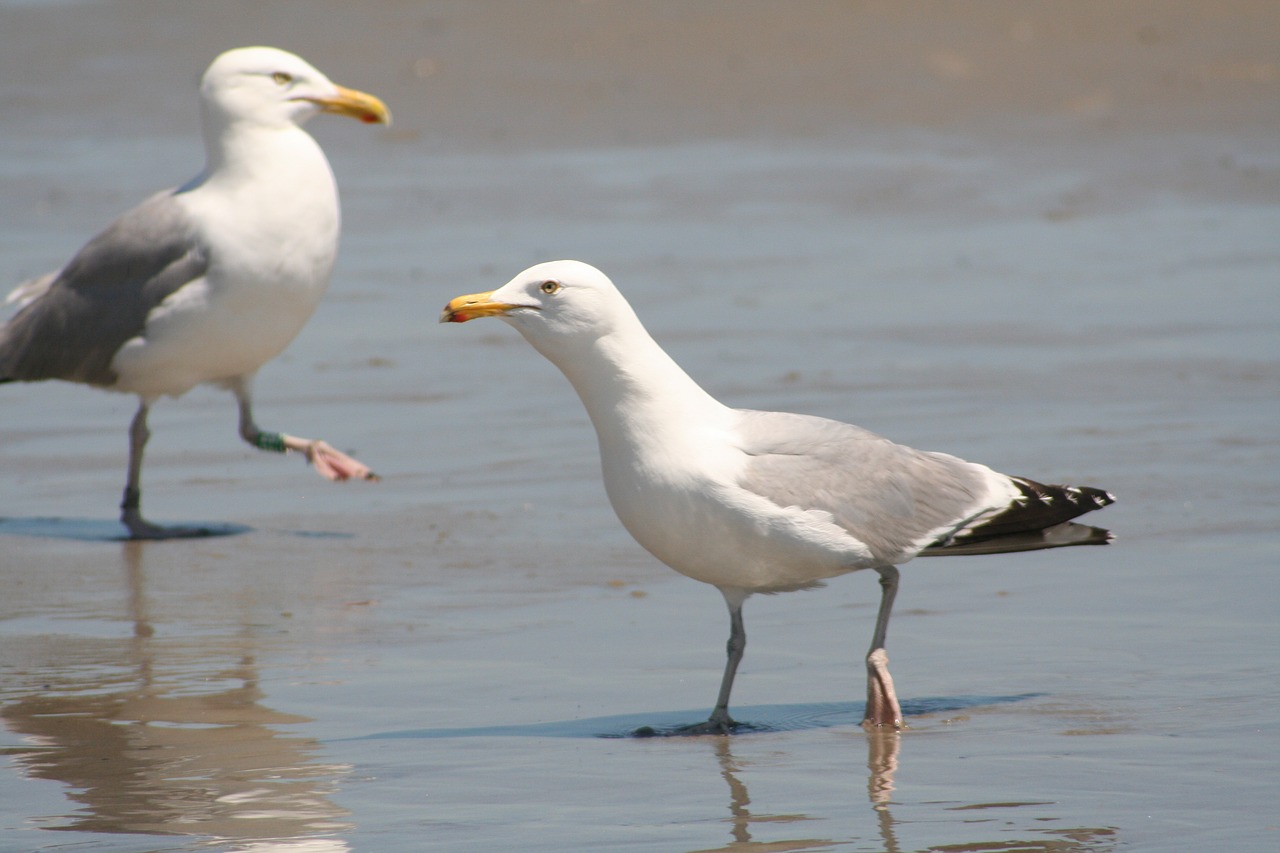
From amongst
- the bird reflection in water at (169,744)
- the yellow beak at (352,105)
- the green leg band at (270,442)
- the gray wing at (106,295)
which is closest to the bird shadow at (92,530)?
the green leg band at (270,442)

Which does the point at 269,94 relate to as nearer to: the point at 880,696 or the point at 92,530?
the point at 92,530

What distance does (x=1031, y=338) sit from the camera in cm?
1035

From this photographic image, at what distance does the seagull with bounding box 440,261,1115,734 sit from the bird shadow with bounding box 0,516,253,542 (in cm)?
290

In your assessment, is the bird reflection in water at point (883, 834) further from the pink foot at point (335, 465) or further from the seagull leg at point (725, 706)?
the pink foot at point (335, 465)

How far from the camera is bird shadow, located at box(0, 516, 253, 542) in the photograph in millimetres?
7926

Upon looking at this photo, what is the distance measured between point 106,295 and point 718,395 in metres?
2.90

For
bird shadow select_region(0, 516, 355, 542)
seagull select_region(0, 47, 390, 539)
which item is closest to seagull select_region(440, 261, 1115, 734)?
bird shadow select_region(0, 516, 355, 542)

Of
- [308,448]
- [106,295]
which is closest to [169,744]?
[308,448]

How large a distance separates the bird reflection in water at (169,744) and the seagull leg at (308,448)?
173 cm

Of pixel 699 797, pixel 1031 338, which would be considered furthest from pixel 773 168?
pixel 699 797

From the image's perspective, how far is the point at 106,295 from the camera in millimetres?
8484

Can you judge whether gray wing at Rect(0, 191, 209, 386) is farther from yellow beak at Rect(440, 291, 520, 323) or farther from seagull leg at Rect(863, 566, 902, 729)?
seagull leg at Rect(863, 566, 902, 729)

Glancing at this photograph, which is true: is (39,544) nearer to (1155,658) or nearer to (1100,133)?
(1155,658)

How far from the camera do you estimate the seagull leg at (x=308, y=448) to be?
A: 26.8 ft
